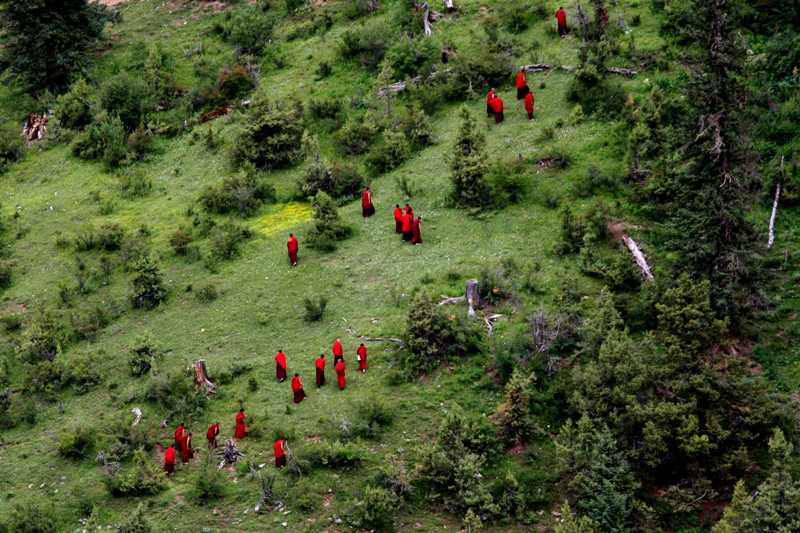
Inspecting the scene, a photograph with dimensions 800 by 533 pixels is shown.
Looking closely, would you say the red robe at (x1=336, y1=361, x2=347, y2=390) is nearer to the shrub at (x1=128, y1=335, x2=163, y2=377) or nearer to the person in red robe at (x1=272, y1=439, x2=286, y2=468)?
the person in red robe at (x1=272, y1=439, x2=286, y2=468)

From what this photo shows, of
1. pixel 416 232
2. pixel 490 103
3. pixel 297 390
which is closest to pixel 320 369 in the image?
pixel 297 390

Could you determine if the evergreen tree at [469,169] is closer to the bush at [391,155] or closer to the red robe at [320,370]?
the bush at [391,155]

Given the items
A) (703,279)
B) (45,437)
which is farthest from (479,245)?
(45,437)

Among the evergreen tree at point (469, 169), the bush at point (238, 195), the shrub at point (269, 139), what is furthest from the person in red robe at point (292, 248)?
the shrub at point (269, 139)

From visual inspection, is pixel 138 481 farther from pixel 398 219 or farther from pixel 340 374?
pixel 398 219

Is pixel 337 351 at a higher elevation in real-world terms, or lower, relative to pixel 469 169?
lower

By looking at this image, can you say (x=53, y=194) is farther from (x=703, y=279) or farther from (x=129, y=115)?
(x=703, y=279)
